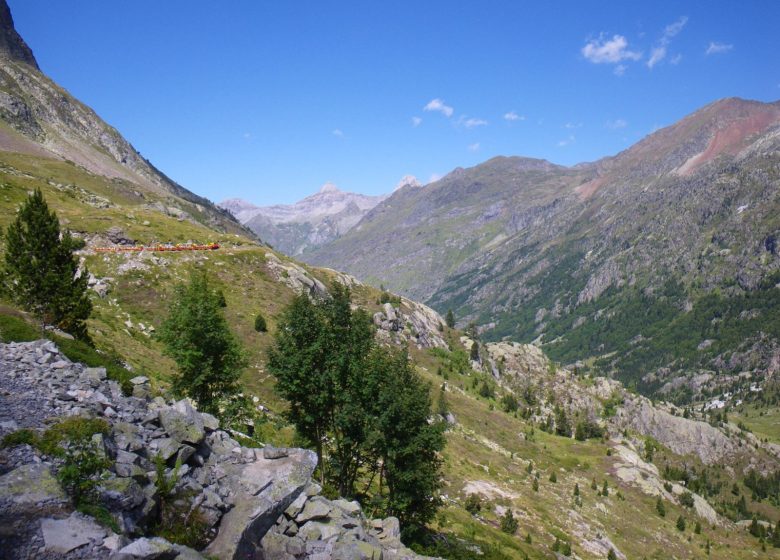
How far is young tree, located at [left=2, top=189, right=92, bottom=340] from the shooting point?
2878 centimetres

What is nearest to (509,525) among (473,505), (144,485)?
(473,505)

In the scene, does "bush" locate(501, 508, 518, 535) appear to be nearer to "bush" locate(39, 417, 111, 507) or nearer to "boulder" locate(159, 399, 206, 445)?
"boulder" locate(159, 399, 206, 445)

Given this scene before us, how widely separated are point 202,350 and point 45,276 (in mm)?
10660

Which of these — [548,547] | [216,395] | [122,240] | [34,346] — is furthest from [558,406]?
[34,346]

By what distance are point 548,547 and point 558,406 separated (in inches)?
4288

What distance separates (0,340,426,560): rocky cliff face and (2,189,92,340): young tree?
9.91 m

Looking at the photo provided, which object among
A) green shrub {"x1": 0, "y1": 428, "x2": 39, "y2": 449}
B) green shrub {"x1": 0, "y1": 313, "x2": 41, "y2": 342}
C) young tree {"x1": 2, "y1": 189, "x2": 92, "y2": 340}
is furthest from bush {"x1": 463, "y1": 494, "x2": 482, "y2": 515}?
green shrub {"x1": 0, "y1": 428, "x2": 39, "y2": 449}

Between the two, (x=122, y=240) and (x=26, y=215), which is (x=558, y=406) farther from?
(x=26, y=215)

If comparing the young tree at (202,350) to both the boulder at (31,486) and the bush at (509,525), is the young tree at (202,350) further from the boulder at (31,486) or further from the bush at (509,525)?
the bush at (509,525)

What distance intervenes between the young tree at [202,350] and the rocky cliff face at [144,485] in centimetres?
777

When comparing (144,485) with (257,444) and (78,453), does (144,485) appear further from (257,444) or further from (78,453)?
(257,444)

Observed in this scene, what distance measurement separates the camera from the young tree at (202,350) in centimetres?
2995

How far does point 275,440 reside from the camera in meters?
38.2

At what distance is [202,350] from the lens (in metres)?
30.4
